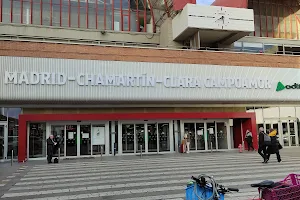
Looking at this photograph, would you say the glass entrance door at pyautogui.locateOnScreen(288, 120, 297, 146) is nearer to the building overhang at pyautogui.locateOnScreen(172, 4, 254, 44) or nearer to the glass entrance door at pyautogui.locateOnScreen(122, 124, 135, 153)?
the building overhang at pyautogui.locateOnScreen(172, 4, 254, 44)

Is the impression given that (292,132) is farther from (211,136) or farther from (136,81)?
(136,81)

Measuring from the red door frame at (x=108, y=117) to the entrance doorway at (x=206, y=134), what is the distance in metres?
1.01

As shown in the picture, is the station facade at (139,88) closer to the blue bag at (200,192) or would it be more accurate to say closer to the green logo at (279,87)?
the green logo at (279,87)

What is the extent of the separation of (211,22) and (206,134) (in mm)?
8942

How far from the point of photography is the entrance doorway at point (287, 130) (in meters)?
28.1

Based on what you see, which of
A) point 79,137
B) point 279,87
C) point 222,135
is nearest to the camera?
point 79,137

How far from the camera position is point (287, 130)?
28.3 meters

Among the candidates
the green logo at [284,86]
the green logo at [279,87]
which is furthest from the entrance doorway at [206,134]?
the green logo at [284,86]

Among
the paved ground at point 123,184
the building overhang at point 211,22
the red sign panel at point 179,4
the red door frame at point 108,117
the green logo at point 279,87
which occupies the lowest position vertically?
the paved ground at point 123,184

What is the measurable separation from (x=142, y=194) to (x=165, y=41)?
21268 millimetres

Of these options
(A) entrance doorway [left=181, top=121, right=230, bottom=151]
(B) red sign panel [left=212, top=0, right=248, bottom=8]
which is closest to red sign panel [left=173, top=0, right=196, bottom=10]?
(B) red sign panel [left=212, top=0, right=248, bottom=8]

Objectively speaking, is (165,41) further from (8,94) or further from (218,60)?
(8,94)

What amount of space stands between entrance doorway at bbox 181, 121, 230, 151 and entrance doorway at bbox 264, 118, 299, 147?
5.12 metres

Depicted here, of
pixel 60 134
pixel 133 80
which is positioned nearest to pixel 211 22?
pixel 133 80
